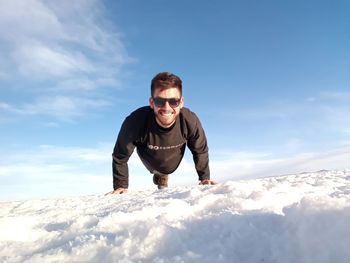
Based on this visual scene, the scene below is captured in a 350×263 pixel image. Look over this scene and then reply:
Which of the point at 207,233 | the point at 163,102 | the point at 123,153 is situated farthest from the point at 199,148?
the point at 207,233

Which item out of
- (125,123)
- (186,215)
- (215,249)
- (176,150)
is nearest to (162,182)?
(176,150)

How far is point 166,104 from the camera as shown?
598 cm

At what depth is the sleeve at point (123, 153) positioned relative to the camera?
6172 mm

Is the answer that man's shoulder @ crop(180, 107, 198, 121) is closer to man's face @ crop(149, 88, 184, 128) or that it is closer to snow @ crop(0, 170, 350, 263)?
man's face @ crop(149, 88, 184, 128)

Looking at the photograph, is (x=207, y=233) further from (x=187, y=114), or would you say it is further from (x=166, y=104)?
(x=187, y=114)

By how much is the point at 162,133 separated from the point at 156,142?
248 mm

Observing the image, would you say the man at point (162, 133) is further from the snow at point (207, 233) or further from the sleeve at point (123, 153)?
the snow at point (207, 233)

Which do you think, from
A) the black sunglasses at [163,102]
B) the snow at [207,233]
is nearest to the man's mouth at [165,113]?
the black sunglasses at [163,102]

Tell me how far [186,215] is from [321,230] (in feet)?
2.88

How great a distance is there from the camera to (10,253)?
221cm

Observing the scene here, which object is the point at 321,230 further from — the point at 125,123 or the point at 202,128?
the point at 202,128

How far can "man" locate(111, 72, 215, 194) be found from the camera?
240 inches

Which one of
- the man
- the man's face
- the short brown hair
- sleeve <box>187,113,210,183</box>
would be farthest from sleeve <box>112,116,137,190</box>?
sleeve <box>187,113,210,183</box>

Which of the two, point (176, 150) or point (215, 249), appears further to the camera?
point (176, 150)
